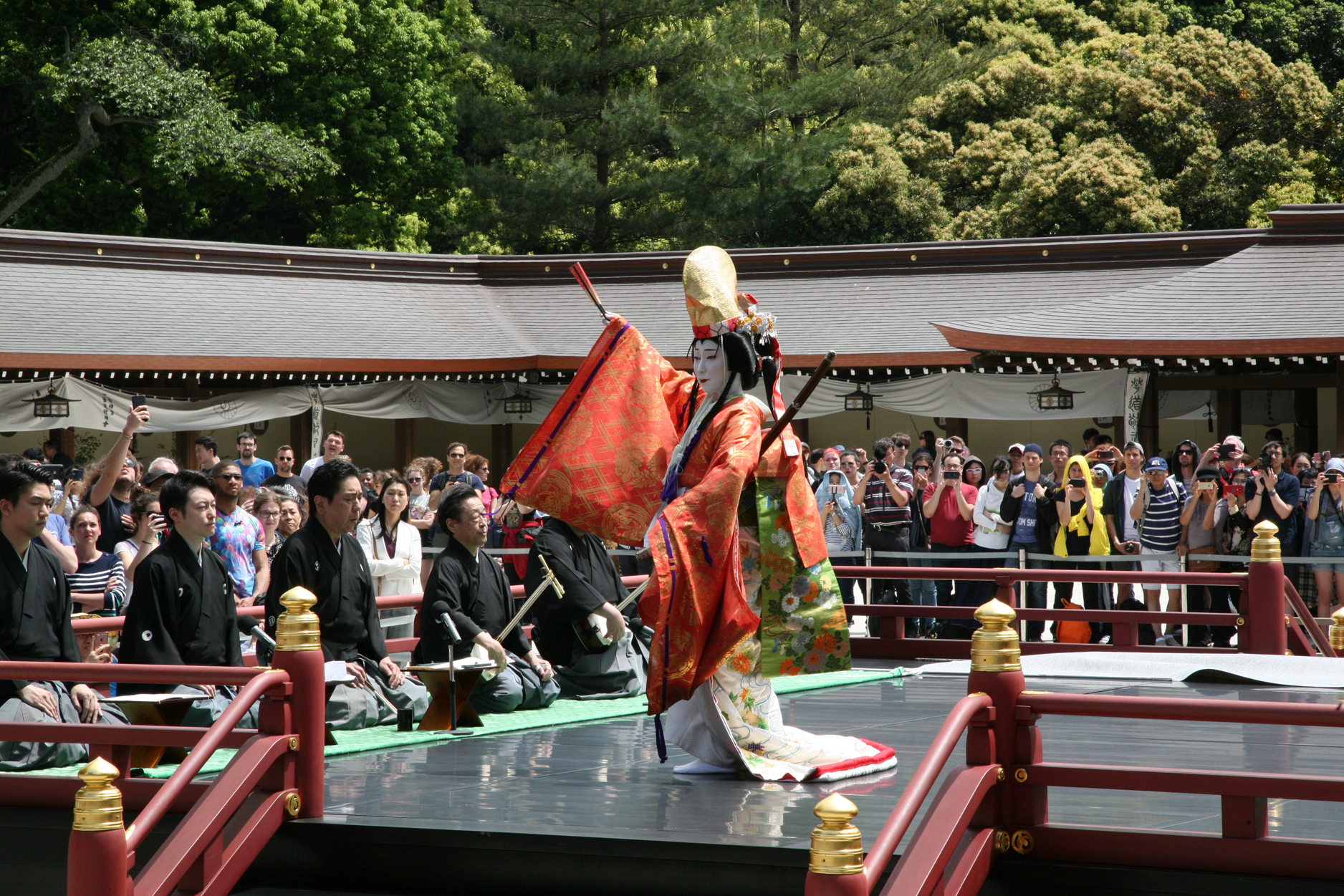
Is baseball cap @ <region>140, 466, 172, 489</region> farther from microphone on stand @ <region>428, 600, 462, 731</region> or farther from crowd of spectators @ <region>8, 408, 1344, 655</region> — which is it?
microphone on stand @ <region>428, 600, 462, 731</region>

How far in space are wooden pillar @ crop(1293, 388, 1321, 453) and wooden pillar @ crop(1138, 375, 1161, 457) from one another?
5.46 ft

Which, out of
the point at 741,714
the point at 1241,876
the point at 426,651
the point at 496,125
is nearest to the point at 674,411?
the point at 741,714

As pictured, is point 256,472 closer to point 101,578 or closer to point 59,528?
point 59,528

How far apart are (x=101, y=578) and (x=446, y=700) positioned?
1.96 meters

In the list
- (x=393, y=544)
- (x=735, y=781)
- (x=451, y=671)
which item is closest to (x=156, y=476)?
(x=393, y=544)

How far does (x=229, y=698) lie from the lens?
5.77 m

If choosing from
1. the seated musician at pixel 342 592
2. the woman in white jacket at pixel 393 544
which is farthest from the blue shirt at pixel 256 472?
the seated musician at pixel 342 592

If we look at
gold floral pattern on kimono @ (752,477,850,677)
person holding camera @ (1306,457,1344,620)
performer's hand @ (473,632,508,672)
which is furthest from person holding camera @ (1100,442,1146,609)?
gold floral pattern on kimono @ (752,477,850,677)

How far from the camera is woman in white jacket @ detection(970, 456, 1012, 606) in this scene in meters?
9.85

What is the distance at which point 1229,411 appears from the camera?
1516 centimetres

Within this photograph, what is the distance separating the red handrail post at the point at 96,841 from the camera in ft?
12.0

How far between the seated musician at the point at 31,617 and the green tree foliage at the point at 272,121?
760 inches

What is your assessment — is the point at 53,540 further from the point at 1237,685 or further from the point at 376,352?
the point at 376,352

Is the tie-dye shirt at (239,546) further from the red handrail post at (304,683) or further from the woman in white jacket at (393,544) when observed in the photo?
the red handrail post at (304,683)
